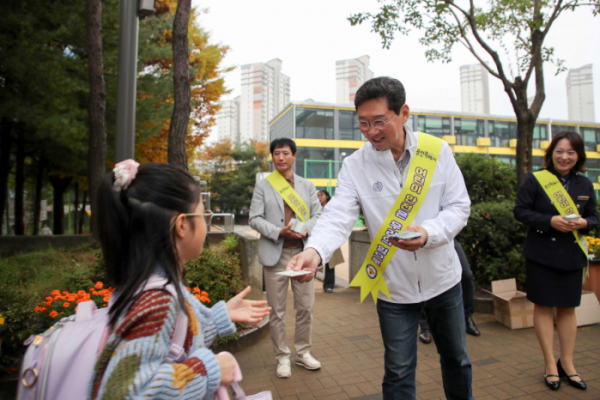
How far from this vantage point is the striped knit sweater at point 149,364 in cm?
114

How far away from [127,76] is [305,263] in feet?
14.2

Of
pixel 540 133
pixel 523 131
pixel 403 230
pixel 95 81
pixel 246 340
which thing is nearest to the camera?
pixel 403 230

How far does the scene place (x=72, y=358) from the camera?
46.0 inches

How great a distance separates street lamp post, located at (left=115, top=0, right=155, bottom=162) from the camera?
5133mm

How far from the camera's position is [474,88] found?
9881 cm

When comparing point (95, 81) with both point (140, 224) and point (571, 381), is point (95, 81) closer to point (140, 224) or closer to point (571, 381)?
point (140, 224)

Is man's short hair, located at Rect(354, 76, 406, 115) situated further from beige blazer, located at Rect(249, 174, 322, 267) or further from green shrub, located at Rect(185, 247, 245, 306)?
green shrub, located at Rect(185, 247, 245, 306)

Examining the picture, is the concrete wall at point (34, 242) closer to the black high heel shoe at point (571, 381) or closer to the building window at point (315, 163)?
the black high heel shoe at point (571, 381)

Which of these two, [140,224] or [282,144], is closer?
[140,224]

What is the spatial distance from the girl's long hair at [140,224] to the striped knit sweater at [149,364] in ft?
0.34

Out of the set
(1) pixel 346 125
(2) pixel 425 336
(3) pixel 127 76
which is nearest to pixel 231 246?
(3) pixel 127 76

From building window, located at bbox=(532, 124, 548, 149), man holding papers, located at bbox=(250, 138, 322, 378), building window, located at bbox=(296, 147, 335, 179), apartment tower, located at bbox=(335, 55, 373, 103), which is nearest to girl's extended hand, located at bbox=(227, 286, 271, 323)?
man holding papers, located at bbox=(250, 138, 322, 378)

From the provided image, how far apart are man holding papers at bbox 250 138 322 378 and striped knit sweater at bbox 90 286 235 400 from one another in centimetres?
225

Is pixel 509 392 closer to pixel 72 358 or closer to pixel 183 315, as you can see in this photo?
pixel 183 315
